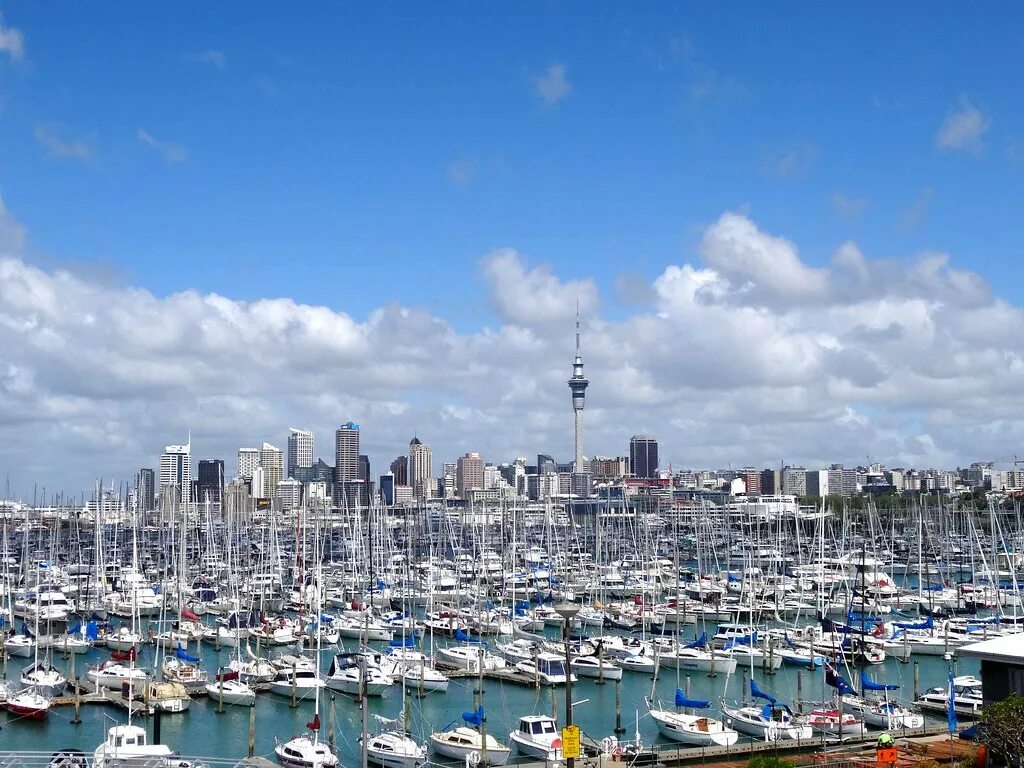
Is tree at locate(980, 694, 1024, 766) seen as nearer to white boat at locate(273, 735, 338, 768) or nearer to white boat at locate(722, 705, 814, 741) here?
white boat at locate(722, 705, 814, 741)

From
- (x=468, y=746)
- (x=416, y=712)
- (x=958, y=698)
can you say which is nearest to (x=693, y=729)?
(x=468, y=746)

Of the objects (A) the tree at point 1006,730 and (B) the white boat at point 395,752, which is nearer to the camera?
(A) the tree at point 1006,730

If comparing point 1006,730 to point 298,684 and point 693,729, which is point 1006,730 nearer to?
point 693,729

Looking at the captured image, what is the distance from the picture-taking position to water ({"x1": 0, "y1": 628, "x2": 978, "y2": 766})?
3912 centimetres

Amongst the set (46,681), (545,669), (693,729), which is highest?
(46,681)

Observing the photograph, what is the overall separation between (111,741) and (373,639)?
30137mm

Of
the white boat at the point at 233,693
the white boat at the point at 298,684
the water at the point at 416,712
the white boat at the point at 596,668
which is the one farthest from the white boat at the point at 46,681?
the white boat at the point at 596,668

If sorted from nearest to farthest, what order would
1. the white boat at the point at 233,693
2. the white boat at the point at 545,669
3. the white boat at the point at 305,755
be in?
the white boat at the point at 305,755 → the white boat at the point at 233,693 → the white boat at the point at 545,669

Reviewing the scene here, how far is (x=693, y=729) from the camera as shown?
1480 inches

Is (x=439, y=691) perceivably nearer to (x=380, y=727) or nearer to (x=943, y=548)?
(x=380, y=727)

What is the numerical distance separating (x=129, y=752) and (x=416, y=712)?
16099 millimetres

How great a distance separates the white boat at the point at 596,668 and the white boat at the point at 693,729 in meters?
10.6

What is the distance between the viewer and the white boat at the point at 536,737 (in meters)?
35.5

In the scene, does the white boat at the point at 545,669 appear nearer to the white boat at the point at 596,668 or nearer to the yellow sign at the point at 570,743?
the white boat at the point at 596,668
